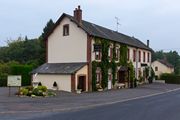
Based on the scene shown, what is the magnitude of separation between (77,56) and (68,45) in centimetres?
198

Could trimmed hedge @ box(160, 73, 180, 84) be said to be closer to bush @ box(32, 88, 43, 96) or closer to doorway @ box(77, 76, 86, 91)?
doorway @ box(77, 76, 86, 91)

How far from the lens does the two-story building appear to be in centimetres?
4072

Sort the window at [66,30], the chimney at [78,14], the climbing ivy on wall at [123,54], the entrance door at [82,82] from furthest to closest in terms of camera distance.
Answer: the climbing ivy on wall at [123,54]
the window at [66,30]
the chimney at [78,14]
the entrance door at [82,82]

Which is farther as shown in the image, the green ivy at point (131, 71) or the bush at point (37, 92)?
the green ivy at point (131, 71)

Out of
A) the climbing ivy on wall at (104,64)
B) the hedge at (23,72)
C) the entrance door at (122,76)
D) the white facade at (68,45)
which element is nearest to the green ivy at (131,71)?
the entrance door at (122,76)

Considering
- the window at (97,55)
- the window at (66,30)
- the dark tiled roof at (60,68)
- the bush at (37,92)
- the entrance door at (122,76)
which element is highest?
the window at (66,30)

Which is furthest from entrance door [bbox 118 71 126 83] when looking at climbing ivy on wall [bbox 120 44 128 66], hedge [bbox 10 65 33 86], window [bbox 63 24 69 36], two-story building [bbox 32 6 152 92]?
hedge [bbox 10 65 33 86]

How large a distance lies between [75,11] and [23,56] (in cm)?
4494

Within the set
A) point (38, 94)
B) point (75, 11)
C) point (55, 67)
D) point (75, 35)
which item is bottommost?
point (38, 94)

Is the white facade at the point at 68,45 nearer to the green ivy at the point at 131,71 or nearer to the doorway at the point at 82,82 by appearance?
the doorway at the point at 82,82

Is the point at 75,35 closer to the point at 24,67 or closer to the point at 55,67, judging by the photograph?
the point at 55,67

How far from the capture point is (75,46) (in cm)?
4322

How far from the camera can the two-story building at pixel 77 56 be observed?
134 feet

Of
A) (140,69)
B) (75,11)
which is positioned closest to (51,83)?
(75,11)
